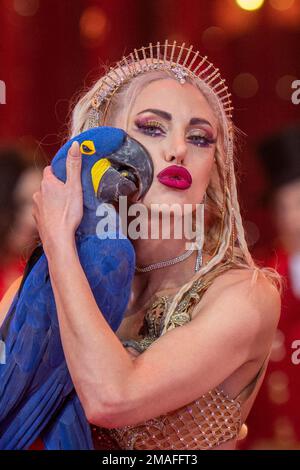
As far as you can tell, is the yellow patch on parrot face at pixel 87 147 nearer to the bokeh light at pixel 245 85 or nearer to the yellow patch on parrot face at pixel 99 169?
the yellow patch on parrot face at pixel 99 169

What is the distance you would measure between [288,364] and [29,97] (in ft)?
2.49

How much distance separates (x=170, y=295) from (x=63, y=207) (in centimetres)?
25

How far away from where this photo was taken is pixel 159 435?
965 millimetres

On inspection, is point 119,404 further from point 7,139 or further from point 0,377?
point 7,139

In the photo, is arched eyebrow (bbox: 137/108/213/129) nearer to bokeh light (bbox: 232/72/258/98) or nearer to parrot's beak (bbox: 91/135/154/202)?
parrot's beak (bbox: 91/135/154/202)

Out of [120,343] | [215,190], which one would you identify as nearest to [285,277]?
[215,190]

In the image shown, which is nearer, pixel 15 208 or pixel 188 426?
pixel 188 426

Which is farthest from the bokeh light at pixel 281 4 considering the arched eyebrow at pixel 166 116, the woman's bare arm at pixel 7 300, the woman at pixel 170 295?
the woman's bare arm at pixel 7 300

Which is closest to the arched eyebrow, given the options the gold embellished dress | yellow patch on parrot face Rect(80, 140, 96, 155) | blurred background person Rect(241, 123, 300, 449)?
yellow patch on parrot face Rect(80, 140, 96, 155)

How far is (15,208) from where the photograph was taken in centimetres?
119

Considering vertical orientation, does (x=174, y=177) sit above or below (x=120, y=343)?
above

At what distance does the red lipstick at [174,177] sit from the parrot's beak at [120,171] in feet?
0.19

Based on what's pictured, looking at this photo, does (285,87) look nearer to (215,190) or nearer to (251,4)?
(251,4)

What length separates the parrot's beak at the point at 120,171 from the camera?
86 centimetres
